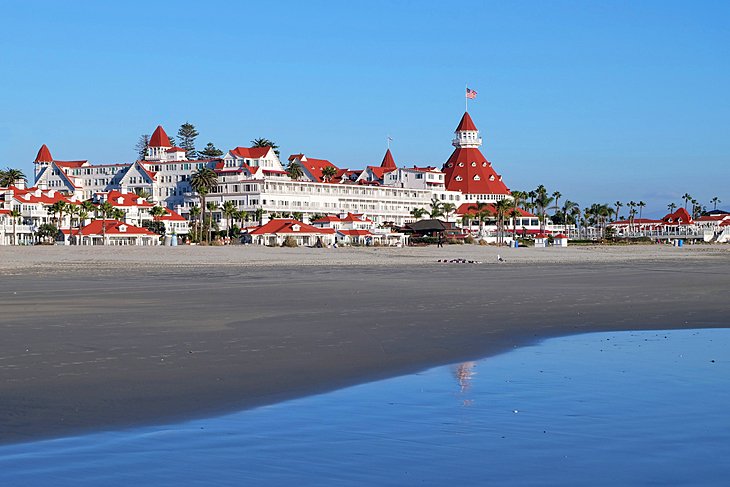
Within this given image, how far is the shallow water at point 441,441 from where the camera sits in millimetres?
6824

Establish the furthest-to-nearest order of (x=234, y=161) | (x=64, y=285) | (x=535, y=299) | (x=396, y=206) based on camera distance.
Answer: (x=396, y=206), (x=234, y=161), (x=64, y=285), (x=535, y=299)

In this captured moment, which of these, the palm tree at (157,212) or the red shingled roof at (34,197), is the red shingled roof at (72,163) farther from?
the palm tree at (157,212)

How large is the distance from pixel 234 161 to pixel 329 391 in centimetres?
11795

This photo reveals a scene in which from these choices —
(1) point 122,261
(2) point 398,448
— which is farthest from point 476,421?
(1) point 122,261

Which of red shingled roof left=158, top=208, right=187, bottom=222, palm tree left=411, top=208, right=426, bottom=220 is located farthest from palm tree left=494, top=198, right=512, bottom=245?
red shingled roof left=158, top=208, right=187, bottom=222

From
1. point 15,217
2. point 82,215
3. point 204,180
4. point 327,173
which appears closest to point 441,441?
point 15,217

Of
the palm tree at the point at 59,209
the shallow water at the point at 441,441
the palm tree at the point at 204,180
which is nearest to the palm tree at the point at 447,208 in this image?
the palm tree at the point at 204,180

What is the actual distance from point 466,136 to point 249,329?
147286mm

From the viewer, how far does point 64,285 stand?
28.4m

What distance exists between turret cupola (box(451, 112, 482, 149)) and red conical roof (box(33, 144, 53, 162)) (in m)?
67.2

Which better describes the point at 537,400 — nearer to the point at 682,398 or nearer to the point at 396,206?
the point at 682,398

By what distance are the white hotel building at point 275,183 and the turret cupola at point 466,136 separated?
5.01 metres

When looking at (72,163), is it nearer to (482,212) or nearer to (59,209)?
(59,209)

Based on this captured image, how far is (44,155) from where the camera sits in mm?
146500
